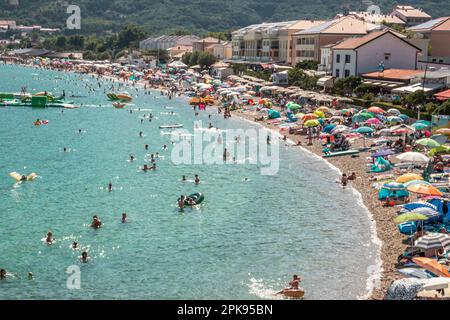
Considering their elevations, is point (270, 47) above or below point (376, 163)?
above

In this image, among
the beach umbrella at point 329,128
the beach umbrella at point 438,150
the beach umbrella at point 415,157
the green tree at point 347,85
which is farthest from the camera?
the green tree at point 347,85

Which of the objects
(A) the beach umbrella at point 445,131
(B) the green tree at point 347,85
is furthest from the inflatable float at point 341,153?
(B) the green tree at point 347,85

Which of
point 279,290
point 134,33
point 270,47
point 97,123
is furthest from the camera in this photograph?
point 134,33

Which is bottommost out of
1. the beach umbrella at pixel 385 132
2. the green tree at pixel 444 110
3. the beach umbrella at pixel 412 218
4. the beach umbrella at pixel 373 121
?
the beach umbrella at pixel 412 218

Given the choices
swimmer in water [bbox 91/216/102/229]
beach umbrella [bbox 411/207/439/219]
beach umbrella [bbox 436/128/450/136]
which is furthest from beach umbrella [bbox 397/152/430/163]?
swimmer in water [bbox 91/216/102/229]

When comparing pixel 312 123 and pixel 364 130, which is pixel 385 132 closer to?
pixel 364 130

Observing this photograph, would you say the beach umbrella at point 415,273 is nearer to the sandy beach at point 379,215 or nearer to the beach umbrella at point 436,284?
the sandy beach at point 379,215

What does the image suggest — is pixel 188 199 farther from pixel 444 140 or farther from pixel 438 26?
pixel 438 26

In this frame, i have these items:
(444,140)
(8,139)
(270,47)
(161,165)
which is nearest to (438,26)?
(270,47)

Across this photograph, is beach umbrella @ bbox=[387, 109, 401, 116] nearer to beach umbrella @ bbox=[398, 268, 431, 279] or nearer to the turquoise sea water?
the turquoise sea water
